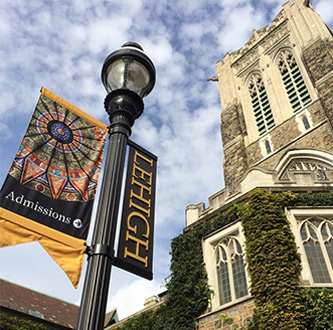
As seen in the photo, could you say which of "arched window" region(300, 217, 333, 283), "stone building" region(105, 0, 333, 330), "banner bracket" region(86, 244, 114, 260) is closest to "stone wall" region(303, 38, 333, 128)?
"stone building" region(105, 0, 333, 330)

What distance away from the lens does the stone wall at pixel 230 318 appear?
976 centimetres

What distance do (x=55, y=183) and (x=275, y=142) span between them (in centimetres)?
2035

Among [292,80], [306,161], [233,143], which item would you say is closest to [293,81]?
[292,80]

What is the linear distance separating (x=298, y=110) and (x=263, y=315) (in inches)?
662

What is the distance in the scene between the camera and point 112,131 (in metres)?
4.72

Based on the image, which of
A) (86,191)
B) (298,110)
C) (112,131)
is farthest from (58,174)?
(298,110)

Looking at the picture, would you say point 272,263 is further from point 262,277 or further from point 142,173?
point 142,173

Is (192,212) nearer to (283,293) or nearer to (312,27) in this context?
(283,293)

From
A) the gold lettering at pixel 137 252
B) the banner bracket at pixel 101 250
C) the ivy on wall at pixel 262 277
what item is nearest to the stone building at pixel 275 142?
the ivy on wall at pixel 262 277

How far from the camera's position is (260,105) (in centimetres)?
2755

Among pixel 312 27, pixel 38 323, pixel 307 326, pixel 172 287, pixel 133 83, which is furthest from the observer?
pixel 312 27

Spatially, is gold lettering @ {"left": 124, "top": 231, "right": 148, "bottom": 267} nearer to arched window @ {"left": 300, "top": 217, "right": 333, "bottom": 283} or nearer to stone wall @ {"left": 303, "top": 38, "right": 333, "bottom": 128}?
arched window @ {"left": 300, "top": 217, "right": 333, "bottom": 283}

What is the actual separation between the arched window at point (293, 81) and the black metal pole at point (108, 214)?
2063 centimetres

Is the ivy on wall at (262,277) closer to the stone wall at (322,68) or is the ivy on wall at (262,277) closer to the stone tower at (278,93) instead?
the stone tower at (278,93)
